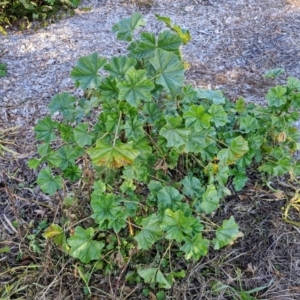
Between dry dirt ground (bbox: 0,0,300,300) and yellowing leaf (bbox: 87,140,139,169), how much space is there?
2.35ft

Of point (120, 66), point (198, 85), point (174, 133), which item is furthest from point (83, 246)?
point (198, 85)

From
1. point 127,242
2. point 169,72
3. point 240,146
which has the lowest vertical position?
point 127,242

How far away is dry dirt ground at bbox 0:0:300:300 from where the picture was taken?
6.72 feet

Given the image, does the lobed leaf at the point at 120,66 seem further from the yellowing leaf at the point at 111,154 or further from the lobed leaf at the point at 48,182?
the lobed leaf at the point at 48,182

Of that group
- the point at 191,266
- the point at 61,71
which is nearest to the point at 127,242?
the point at 191,266

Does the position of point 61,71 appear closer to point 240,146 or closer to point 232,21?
point 232,21

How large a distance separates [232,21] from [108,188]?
253 cm

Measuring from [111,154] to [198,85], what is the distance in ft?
5.52

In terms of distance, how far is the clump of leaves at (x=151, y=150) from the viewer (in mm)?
1614

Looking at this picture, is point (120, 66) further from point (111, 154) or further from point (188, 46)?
point (188, 46)

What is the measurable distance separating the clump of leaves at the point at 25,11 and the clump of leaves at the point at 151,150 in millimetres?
2325

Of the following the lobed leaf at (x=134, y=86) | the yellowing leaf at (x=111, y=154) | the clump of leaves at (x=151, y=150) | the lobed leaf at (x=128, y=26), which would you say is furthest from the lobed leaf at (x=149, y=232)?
the lobed leaf at (x=128, y=26)

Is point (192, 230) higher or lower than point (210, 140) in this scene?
lower

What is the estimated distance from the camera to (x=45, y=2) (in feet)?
13.3
